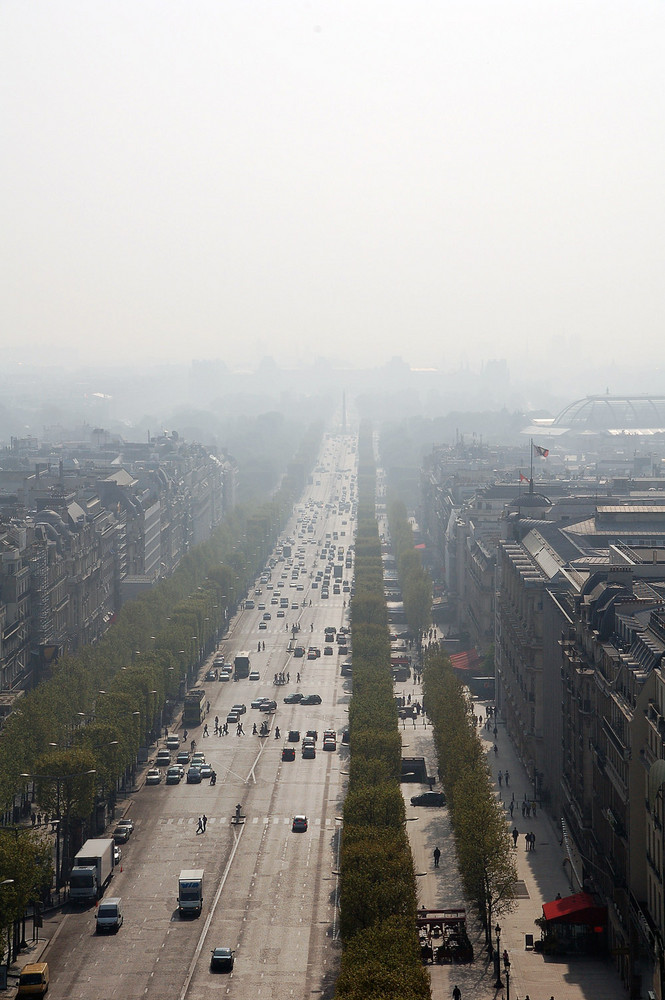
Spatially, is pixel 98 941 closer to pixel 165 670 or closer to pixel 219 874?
pixel 219 874

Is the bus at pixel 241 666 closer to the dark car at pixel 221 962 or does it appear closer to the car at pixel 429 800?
the car at pixel 429 800

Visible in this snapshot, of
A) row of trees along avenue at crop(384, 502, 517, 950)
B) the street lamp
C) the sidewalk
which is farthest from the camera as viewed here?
row of trees along avenue at crop(384, 502, 517, 950)

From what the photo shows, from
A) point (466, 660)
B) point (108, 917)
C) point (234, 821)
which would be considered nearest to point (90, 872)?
point (108, 917)

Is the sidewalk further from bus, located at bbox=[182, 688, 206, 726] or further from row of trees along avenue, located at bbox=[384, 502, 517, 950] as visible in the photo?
bus, located at bbox=[182, 688, 206, 726]

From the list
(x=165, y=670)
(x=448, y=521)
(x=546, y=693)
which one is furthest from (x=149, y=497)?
(x=546, y=693)

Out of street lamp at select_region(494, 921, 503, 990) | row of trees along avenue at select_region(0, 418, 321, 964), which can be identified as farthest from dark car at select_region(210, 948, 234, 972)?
street lamp at select_region(494, 921, 503, 990)

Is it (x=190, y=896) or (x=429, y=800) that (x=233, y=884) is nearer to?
(x=190, y=896)
